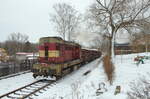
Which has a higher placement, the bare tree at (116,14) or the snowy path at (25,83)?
Answer: the bare tree at (116,14)

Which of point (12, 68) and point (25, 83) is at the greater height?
point (12, 68)

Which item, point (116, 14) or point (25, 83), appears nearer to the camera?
point (25, 83)

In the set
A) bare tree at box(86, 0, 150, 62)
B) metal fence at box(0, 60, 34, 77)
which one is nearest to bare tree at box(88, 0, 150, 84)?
bare tree at box(86, 0, 150, 62)

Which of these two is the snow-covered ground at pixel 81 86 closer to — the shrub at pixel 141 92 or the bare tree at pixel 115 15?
the shrub at pixel 141 92

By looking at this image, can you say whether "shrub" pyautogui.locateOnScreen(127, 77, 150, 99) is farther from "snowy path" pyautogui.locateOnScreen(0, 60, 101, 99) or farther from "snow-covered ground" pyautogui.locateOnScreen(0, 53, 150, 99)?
"snowy path" pyautogui.locateOnScreen(0, 60, 101, 99)

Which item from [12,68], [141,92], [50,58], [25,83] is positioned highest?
[50,58]

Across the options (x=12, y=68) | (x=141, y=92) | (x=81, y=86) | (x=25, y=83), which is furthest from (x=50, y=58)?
(x=141, y=92)

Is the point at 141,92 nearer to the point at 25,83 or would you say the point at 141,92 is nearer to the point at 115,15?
the point at 25,83

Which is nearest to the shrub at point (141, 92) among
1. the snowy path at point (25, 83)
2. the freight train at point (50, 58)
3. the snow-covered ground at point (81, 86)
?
the snow-covered ground at point (81, 86)

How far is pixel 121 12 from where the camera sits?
1070 inches

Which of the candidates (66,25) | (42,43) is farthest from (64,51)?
(66,25)

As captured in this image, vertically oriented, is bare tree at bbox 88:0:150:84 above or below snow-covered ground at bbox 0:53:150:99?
above

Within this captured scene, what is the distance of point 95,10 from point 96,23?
1.92m

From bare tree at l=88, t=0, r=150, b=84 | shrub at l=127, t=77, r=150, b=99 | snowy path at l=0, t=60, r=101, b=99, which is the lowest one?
snowy path at l=0, t=60, r=101, b=99
